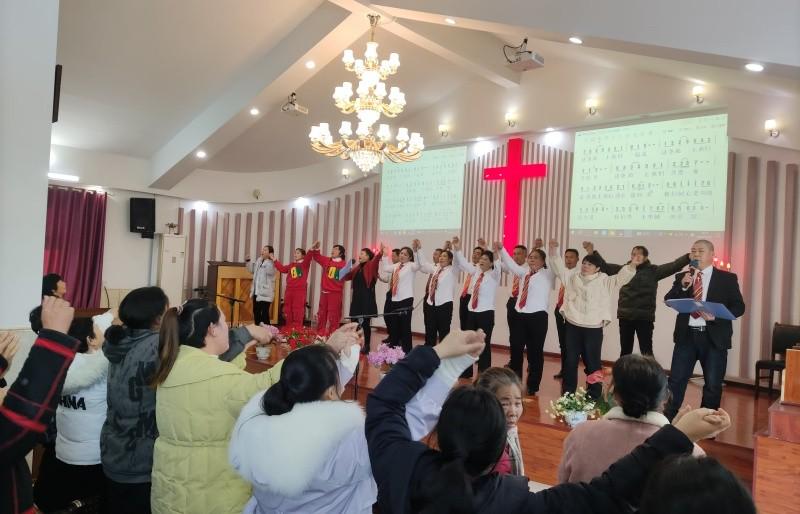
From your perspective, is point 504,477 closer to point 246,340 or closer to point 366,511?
point 366,511

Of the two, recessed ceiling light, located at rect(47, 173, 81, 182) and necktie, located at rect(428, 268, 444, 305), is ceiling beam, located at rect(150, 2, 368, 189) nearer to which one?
recessed ceiling light, located at rect(47, 173, 81, 182)

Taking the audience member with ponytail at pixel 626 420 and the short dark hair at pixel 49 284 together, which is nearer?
the audience member with ponytail at pixel 626 420

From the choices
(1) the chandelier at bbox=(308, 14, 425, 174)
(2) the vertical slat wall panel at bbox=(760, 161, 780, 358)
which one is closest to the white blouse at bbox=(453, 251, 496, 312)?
(1) the chandelier at bbox=(308, 14, 425, 174)

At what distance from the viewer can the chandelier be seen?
555cm

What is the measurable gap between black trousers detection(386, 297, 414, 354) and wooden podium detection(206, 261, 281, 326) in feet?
10.3

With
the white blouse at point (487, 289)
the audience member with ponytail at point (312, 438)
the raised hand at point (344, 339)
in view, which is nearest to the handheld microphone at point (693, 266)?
the white blouse at point (487, 289)

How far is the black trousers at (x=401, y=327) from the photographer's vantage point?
663 cm

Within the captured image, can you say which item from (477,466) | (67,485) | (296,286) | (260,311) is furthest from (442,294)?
(477,466)

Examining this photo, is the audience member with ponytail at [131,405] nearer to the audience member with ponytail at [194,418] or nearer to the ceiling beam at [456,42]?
the audience member with ponytail at [194,418]

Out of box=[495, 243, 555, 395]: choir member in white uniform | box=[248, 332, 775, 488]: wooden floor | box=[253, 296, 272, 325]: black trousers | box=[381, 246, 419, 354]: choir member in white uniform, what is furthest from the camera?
box=[253, 296, 272, 325]: black trousers

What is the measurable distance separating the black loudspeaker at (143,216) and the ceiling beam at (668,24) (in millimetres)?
6621

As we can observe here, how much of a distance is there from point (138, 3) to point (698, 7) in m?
4.93

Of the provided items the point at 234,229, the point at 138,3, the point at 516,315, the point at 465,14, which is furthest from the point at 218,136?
the point at 516,315

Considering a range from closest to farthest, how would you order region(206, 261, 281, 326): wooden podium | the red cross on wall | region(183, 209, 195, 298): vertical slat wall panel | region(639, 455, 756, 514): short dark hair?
region(639, 455, 756, 514): short dark hair
the red cross on wall
region(206, 261, 281, 326): wooden podium
region(183, 209, 195, 298): vertical slat wall panel
